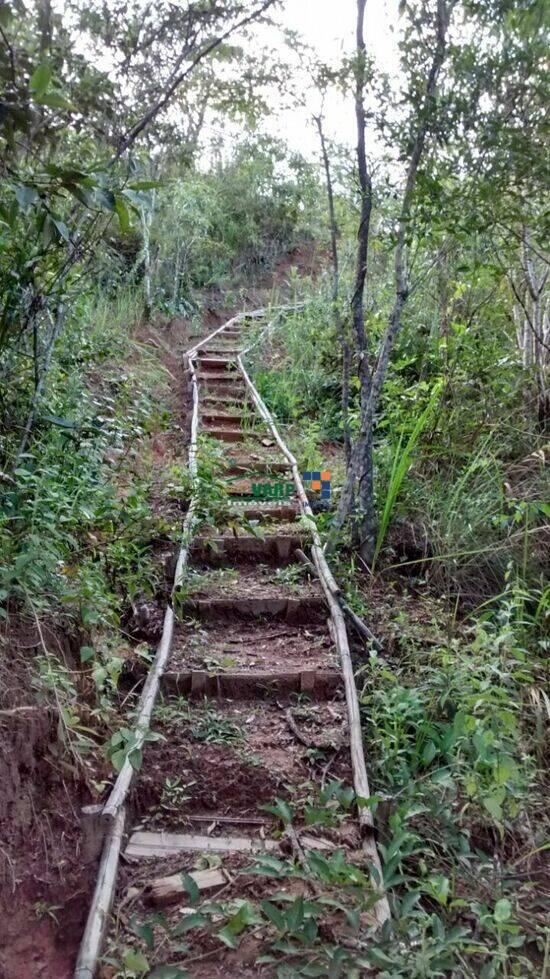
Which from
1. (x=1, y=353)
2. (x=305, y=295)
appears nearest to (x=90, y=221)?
(x=1, y=353)

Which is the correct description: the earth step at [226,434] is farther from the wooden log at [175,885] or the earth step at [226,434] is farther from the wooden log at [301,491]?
the wooden log at [175,885]

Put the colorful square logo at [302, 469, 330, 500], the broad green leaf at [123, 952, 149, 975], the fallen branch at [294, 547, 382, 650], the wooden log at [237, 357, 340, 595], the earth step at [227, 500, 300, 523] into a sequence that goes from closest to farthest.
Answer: the broad green leaf at [123, 952, 149, 975]
the fallen branch at [294, 547, 382, 650]
the wooden log at [237, 357, 340, 595]
the earth step at [227, 500, 300, 523]
the colorful square logo at [302, 469, 330, 500]

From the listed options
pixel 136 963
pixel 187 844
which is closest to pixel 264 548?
pixel 187 844

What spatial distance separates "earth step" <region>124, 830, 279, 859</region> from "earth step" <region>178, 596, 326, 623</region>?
5.15 feet

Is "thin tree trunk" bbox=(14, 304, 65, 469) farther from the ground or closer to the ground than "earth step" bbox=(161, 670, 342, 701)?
farther from the ground

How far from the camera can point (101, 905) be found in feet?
7.00

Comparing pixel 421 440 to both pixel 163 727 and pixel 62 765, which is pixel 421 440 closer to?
pixel 163 727

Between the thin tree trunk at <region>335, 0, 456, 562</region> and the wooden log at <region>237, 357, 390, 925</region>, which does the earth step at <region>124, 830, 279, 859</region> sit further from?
the thin tree trunk at <region>335, 0, 456, 562</region>

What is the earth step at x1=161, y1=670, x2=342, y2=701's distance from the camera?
11.1 ft

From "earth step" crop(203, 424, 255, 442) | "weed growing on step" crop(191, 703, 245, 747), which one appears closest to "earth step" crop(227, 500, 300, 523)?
"earth step" crop(203, 424, 255, 442)

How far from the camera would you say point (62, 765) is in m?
2.56

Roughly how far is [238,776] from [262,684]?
63 centimetres

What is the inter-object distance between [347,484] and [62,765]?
2571 millimetres

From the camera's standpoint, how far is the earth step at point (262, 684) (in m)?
3.38
